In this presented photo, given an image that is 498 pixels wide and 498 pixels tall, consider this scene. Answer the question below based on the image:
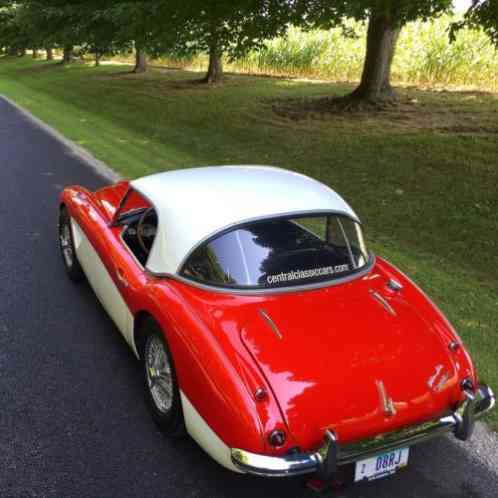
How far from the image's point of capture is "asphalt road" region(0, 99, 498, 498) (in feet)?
10.7

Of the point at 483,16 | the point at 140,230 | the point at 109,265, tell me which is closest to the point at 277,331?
the point at 140,230

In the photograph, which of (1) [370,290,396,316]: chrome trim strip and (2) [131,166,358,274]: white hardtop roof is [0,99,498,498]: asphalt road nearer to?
(1) [370,290,396,316]: chrome trim strip

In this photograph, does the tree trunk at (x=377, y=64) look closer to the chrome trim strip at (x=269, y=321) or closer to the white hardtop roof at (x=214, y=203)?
the white hardtop roof at (x=214, y=203)

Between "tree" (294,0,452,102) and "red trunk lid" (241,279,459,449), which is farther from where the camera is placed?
"tree" (294,0,452,102)

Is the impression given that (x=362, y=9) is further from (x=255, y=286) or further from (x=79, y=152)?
(x=255, y=286)

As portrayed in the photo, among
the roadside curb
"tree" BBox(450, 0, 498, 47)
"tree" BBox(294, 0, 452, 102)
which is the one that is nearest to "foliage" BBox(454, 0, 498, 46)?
"tree" BBox(450, 0, 498, 47)

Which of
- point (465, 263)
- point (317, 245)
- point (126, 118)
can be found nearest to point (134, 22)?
point (126, 118)

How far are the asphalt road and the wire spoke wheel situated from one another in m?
0.21

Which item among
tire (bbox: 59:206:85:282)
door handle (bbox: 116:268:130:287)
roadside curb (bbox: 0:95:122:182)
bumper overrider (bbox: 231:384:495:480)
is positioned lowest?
roadside curb (bbox: 0:95:122:182)

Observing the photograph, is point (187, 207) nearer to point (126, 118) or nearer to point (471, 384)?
point (471, 384)

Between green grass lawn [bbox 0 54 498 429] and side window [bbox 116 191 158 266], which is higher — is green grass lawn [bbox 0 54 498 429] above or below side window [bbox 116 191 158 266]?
below

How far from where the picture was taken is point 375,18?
14227 mm

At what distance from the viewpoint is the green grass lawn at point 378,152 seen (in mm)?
6461

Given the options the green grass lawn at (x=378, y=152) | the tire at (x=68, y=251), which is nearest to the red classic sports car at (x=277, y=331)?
the green grass lawn at (x=378, y=152)
